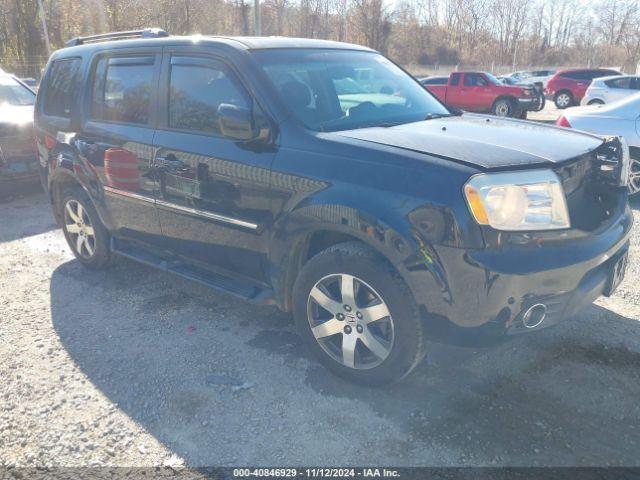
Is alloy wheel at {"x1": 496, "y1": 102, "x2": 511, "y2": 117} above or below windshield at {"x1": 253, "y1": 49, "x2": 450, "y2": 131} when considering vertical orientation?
below

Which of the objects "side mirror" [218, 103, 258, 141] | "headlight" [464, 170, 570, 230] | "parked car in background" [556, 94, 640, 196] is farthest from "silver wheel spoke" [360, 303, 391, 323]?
"parked car in background" [556, 94, 640, 196]

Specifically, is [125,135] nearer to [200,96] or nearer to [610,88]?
[200,96]

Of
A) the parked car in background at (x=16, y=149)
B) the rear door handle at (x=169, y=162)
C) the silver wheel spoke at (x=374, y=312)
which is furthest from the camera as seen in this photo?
the parked car in background at (x=16, y=149)

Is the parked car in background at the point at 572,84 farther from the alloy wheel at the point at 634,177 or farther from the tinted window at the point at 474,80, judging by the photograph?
the alloy wheel at the point at 634,177

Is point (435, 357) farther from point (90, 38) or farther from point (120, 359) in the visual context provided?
point (90, 38)

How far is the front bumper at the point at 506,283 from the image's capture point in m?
2.42

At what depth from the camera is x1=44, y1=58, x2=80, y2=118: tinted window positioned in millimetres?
4535

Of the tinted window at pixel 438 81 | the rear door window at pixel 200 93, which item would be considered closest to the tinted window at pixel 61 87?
the rear door window at pixel 200 93

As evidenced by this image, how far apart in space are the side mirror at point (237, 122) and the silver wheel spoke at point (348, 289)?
98 centimetres

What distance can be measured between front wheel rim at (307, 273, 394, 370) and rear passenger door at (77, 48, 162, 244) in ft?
5.12

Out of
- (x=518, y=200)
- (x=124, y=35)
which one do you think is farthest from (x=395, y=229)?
(x=124, y=35)

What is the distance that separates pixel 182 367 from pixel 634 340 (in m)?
2.84

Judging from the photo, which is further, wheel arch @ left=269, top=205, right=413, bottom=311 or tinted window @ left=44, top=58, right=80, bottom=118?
tinted window @ left=44, top=58, right=80, bottom=118

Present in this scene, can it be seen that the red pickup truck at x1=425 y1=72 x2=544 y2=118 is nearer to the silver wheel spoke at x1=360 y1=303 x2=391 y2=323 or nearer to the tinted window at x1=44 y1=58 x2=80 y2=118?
the tinted window at x1=44 y1=58 x2=80 y2=118
